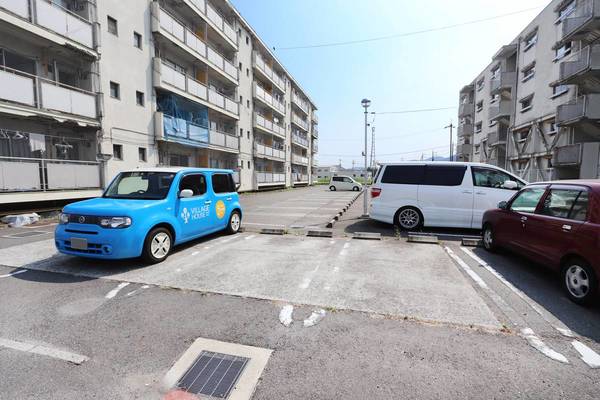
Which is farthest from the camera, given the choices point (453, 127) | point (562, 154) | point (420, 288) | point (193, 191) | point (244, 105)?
point (453, 127)

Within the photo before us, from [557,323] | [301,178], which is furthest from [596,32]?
[301,178]

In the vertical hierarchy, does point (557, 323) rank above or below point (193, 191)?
below

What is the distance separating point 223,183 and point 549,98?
22.5 m

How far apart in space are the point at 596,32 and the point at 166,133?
23660 mm

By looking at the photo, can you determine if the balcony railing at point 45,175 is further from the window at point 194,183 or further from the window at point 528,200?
the window at point 528,200

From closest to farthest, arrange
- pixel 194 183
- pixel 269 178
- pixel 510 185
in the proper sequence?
pixel 194 183, pixel 510 185, pixel 269 178

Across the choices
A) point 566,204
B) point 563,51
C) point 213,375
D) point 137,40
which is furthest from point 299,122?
point 213,375

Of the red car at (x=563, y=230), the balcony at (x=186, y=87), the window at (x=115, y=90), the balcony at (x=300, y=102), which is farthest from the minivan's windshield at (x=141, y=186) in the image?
the balcony at (x=300, y=102)

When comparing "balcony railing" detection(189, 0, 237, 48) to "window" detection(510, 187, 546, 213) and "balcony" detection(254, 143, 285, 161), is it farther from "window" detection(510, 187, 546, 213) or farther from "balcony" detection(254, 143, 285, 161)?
"window" detection(510, 187, 546, 213)

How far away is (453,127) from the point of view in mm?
45375

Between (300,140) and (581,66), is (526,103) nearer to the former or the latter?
(581,66)

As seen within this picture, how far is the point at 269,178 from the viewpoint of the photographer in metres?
30.2

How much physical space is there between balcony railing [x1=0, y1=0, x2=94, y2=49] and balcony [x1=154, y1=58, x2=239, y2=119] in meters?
3.59

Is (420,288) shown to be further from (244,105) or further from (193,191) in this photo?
(244,105)
